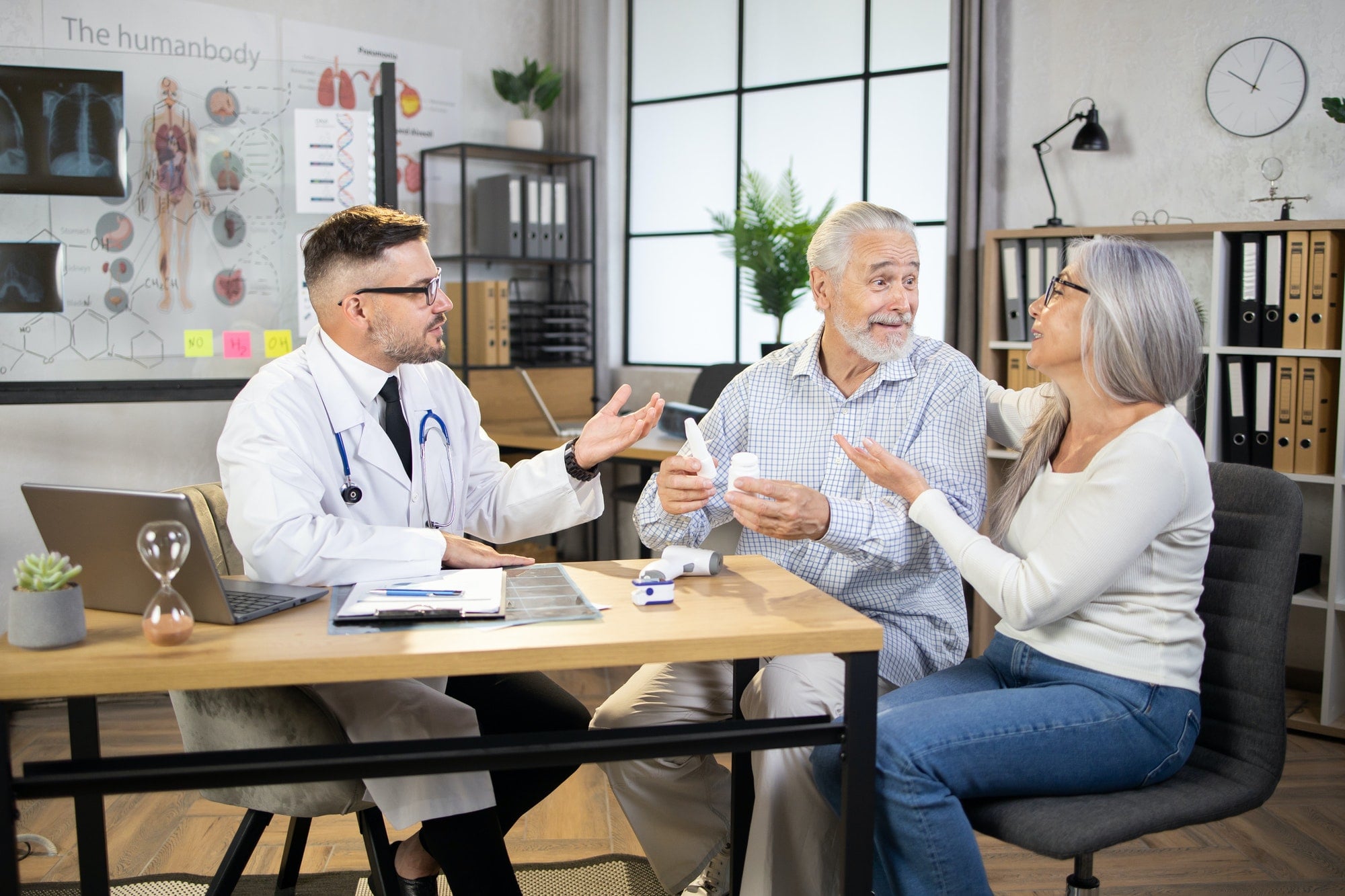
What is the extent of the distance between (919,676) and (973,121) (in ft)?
8.89

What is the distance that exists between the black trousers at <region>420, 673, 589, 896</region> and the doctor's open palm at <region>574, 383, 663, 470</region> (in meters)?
0.45

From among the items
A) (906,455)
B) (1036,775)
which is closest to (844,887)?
(1036,775)

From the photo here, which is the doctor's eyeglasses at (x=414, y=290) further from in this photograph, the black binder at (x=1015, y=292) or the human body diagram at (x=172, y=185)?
the black binder at (x=1015, y=292)

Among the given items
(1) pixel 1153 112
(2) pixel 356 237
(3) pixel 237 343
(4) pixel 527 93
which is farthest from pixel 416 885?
(4) pixel 527 93

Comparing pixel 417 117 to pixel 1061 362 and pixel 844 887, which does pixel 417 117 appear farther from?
pixel 844 887

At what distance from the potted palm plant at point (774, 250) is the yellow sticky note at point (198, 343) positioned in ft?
6.58

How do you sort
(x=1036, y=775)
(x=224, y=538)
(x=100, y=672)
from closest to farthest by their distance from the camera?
(x=100, y=672), (x=1036, y=775), (x=224, y=538)

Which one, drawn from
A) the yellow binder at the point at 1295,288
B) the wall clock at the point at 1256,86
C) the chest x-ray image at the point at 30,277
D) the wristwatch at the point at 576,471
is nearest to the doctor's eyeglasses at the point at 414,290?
the wristwatch at the point at 576,471

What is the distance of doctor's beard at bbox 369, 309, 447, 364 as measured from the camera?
211 cm

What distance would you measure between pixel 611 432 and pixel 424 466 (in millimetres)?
376

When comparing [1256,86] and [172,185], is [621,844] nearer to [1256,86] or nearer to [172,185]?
[172,185]

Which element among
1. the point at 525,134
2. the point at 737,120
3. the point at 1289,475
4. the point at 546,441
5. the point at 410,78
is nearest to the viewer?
the point at 1289,475

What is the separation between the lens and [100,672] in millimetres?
1283

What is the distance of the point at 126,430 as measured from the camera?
13.1ft
